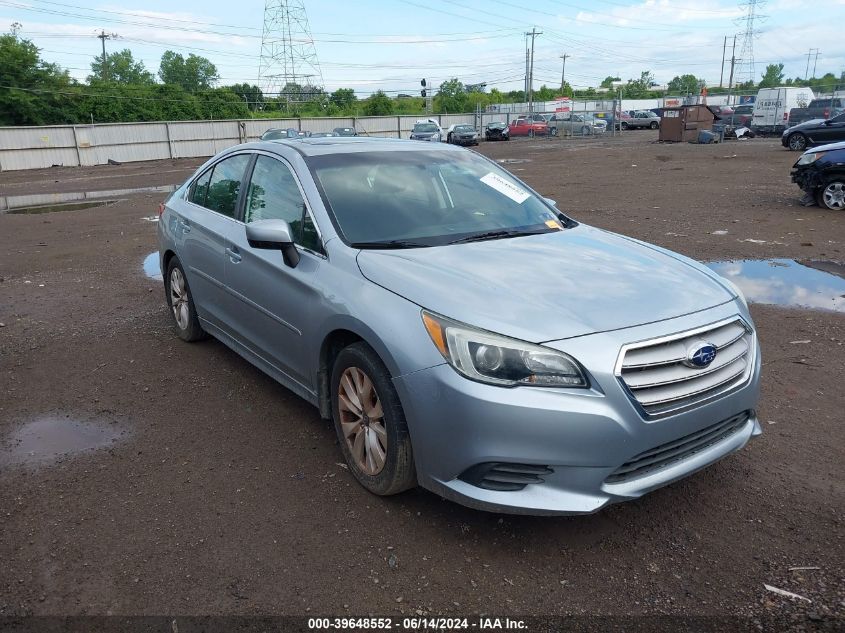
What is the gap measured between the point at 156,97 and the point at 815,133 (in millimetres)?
60169

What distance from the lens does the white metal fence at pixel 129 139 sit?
35.3 m

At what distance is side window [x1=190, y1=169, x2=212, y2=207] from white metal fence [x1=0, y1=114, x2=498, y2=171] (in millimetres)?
35742

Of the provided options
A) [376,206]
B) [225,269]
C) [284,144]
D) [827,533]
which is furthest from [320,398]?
[827,533]

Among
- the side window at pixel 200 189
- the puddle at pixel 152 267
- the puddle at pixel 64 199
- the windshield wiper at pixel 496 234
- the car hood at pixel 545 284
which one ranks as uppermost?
the side window at pixel 200 189

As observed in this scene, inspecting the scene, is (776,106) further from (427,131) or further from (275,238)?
(275,238)

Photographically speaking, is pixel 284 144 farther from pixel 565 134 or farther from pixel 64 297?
pixel 565 134

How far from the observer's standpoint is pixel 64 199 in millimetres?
18750

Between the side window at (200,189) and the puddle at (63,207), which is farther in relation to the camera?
the puddle at (63,207)

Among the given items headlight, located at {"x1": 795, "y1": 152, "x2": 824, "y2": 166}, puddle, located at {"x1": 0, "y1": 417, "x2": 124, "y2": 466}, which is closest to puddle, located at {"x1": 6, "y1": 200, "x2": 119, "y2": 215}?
puddle, located at {"x1": 0, "y1": 417, "x2": 124, "y2": 466}

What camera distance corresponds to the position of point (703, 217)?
A: 11570mm

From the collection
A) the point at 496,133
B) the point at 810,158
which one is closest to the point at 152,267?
the point at 810,158

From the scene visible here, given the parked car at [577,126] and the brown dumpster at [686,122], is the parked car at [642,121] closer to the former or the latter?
the parked car at [577,126]

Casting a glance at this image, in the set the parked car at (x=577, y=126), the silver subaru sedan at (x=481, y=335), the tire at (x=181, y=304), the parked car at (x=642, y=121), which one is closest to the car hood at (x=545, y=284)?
the silver subaru sedan at (x=481, y=335)

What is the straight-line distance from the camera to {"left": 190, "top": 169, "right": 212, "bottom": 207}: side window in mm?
5312
